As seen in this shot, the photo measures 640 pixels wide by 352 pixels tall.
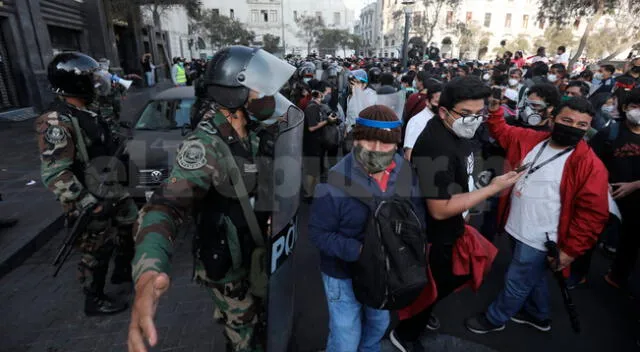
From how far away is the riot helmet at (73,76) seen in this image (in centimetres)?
271

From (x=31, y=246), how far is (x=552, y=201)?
16.8ft

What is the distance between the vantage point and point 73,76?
272cm

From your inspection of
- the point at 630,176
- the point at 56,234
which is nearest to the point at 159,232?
the point at 630,176

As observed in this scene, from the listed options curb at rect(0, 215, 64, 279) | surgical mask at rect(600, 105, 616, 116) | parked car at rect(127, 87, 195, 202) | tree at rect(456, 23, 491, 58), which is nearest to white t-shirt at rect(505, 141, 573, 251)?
surgical mask at rect(600, 105, 616, 116)

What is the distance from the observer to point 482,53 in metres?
52.4

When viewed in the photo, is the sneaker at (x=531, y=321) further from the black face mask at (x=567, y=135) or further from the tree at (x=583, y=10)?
the tree at (x=583, y=10)

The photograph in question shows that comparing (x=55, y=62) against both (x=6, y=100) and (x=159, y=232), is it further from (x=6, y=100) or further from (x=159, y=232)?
(x=6, y=100)

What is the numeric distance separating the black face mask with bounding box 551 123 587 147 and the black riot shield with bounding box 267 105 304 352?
1.73m

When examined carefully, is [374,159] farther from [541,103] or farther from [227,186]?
[541,103]

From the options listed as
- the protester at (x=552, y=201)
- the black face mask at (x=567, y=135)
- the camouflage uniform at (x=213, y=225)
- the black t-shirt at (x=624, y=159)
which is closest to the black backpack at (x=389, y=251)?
the camouflage uniform at (x=213, y=225)

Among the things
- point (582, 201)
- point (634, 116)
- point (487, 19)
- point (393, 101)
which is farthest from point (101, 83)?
point (487, 19)

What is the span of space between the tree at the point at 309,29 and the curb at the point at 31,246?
70.5 meters

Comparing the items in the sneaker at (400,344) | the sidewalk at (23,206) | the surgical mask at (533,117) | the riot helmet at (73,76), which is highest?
the riot helmet at (73,76)

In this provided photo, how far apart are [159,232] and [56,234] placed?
4265mm
